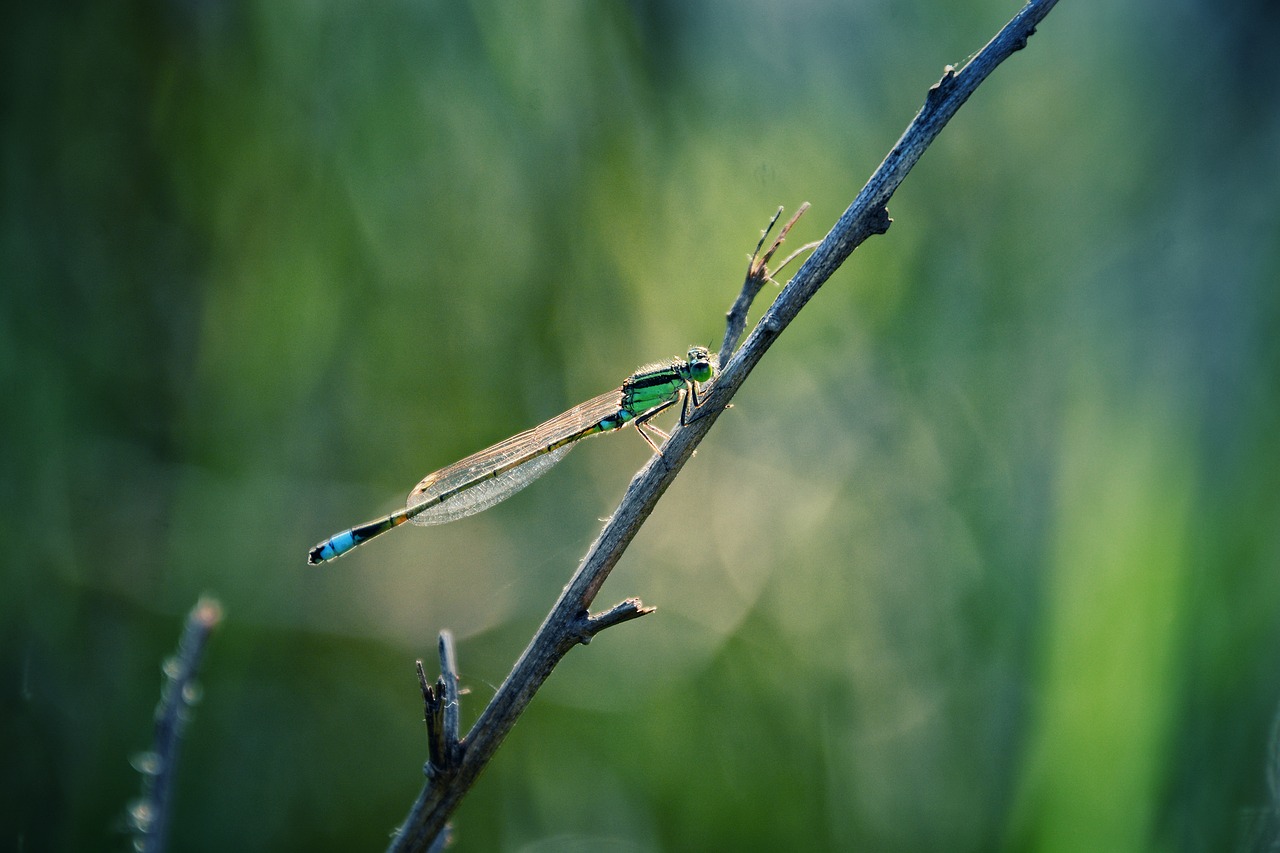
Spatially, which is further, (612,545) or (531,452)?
(531,452)

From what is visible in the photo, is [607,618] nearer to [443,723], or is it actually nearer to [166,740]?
[443,723]

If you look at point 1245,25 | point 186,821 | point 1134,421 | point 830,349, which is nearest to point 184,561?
point 186,821

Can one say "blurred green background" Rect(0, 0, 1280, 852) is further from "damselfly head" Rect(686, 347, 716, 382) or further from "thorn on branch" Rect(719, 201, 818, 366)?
"thorn on branch" Rect(719, 201, 818, 366)

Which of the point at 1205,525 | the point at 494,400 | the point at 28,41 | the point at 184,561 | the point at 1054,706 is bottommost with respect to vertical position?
the point at 1054,706

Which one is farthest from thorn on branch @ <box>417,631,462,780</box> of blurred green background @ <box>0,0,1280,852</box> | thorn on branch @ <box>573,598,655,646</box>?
blurred green background @ <box>0,0,1280,852</box>

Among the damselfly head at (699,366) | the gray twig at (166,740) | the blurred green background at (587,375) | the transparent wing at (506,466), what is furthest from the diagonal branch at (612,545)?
the blurred green background at (587,375)

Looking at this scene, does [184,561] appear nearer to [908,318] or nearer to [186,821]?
[186,821]

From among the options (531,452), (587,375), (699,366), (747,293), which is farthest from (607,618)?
(587,375)
